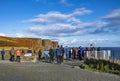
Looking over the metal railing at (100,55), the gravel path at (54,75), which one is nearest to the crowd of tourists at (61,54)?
the metal railing at (100,55)

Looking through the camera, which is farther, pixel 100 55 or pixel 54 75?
pixel 100 55

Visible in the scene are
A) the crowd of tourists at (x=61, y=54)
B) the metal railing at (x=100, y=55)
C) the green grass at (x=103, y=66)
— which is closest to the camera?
the green grass at (x=103, y=66)

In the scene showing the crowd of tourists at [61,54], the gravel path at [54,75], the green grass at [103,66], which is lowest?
the gravel path at [54,75]

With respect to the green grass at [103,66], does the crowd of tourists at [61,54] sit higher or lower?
higher

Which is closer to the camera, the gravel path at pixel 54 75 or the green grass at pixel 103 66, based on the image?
the gravel path at pixel 54 75

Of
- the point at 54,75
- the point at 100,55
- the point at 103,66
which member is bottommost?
the point at 54,75

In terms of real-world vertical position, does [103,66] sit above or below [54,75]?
above

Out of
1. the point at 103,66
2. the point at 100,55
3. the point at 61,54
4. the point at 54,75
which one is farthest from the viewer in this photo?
the point at 61,54

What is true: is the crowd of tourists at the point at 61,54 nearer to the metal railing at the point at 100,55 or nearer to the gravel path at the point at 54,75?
the metal railing at the point at 100,55

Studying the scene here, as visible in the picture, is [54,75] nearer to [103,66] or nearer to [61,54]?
[103,66]

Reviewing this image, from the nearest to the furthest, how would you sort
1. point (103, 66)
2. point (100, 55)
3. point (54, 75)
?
point (54, 75) → point (103, 66) → point (100, 55)

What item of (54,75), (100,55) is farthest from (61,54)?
(54,75)

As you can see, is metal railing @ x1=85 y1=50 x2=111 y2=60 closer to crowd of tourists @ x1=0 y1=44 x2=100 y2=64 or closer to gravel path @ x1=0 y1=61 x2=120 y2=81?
crowd of tourists @ x1=0 y1=44 x2=100 y2=64

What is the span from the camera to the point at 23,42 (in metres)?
87.3
